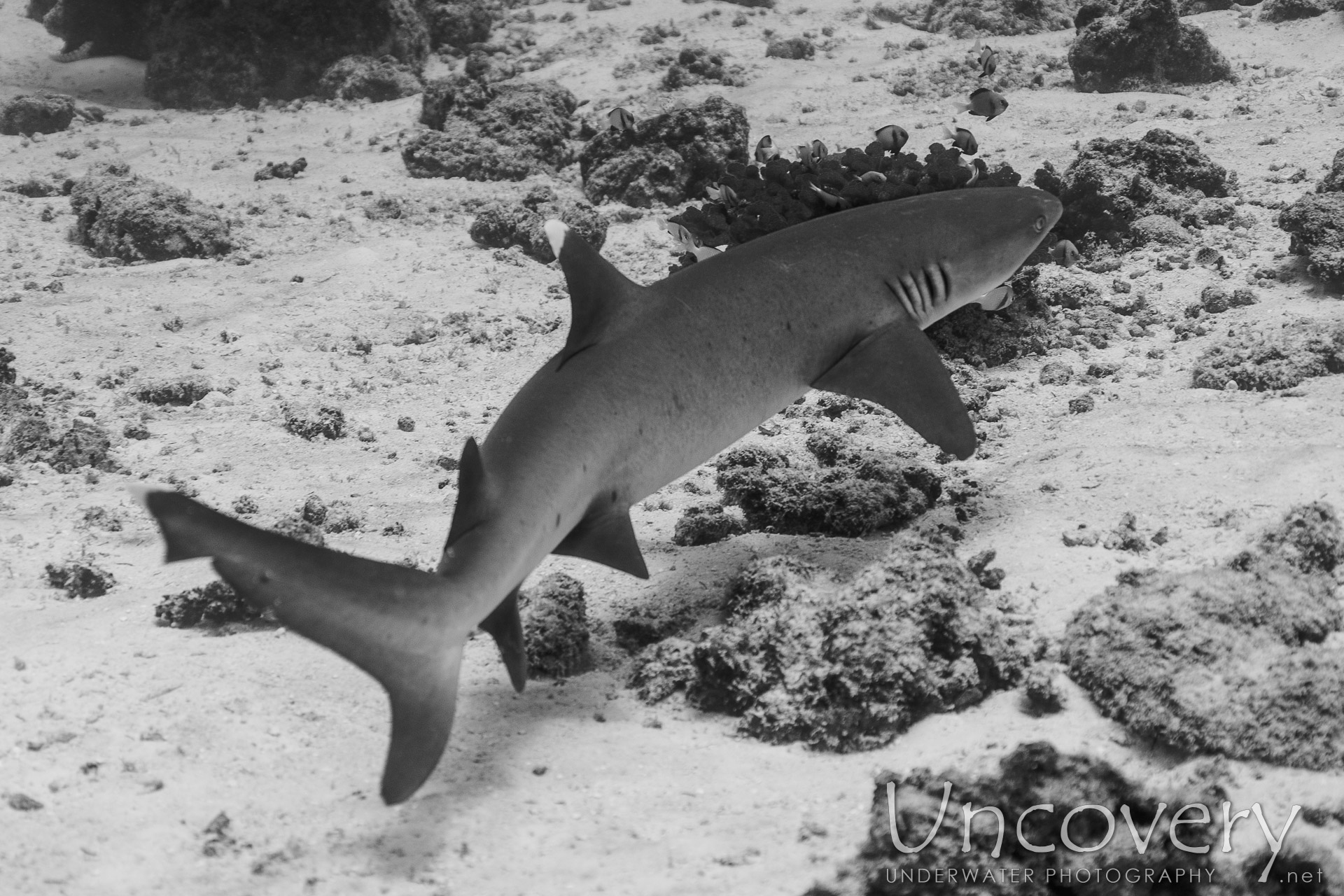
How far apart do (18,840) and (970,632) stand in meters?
3.31

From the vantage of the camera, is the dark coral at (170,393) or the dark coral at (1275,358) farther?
the dark coral at (170,393)

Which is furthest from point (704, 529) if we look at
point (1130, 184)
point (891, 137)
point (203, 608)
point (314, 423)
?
point (1130, 184)

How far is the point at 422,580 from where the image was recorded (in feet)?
7.96

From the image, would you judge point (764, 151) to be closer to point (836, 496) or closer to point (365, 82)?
point (836, 496)

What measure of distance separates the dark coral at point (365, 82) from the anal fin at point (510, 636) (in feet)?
49.9

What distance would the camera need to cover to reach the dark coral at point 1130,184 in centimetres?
786

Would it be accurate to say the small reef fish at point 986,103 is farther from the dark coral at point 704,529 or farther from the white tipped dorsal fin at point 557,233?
the white tipped dorsal fin at point 557,233

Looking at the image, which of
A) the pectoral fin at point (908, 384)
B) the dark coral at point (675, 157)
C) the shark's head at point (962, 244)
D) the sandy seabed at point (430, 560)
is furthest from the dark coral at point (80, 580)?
the dark coral at point (675, 157)

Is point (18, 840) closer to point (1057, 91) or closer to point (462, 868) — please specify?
point (462, 868)

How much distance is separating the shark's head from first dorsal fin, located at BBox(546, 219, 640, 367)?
1351mm

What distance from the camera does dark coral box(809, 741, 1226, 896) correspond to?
2283 millimetres

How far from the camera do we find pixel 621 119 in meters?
10.5

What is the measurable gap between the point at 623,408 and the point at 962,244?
6.57 feet

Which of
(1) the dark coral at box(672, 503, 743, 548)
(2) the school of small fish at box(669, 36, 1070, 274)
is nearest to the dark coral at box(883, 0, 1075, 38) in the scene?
(2) the school of small fish at box(669, 36, 1070, 274)
